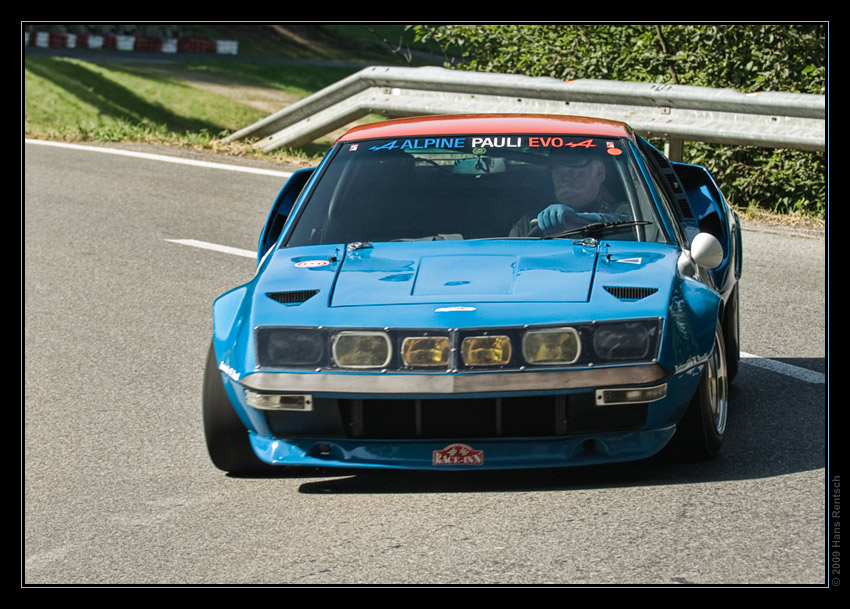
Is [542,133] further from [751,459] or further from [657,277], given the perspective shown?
[751,459]

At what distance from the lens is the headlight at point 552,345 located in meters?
4.18

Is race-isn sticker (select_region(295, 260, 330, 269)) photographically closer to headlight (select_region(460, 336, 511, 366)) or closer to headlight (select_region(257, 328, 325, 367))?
headlight (select_region(257, 328, 325, 367))

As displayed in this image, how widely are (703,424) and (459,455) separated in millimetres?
930

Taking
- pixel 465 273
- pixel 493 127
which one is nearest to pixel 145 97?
pixel 493 127

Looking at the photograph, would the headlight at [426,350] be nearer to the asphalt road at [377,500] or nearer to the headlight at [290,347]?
the headlight at [290,347]

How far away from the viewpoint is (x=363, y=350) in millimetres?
4246

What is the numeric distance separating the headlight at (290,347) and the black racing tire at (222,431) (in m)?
0.33

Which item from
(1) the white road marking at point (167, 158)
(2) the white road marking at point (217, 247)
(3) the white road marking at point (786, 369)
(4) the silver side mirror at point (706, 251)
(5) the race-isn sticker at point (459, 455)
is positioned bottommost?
(2) the white road marking at point (217, 247)

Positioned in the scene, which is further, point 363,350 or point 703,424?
point 703,424

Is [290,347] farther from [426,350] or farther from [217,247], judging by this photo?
[217,247]

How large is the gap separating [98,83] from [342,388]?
17.5 metres

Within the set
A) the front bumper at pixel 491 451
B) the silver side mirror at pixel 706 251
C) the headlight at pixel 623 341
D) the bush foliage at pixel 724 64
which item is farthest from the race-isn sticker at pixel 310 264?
the bush foliage at pixel 724 64

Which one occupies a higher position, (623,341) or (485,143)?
(485,143)

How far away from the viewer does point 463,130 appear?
573 cm
